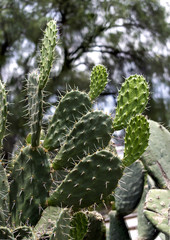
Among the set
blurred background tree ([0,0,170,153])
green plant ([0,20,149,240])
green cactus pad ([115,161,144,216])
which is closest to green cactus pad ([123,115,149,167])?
green plant ([0,20,149,240])

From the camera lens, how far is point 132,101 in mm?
1237

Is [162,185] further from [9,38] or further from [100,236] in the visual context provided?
[9,38]

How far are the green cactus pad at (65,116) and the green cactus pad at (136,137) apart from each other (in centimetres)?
24

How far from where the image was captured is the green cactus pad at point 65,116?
47.0 inches

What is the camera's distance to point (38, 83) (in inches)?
40.8

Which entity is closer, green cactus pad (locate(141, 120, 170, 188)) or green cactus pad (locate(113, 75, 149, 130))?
green cactus pad (locate(113, 75, 149, 130))

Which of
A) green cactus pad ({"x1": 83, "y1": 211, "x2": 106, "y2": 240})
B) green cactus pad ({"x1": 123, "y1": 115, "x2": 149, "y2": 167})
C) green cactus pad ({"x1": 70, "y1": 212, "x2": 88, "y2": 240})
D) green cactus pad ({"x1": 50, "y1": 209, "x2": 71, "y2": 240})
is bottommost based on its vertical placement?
green cactus pad ({"x1": 83, "y1": 211, "x2": 106, "y2": 240})

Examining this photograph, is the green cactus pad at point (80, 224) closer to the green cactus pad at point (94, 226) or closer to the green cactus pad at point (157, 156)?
the green cactus pad at point (94, 226)

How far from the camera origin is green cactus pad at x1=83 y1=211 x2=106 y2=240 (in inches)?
58.3

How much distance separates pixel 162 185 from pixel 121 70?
5.69 meters

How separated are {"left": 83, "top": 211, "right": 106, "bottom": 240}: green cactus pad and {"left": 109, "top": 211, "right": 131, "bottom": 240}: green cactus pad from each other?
17 cm

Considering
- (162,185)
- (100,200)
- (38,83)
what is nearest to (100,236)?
(162,185)

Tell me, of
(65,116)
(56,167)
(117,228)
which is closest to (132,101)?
(65,116)

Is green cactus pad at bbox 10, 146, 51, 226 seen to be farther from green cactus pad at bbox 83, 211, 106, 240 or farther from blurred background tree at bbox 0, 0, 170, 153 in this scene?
blurred background tree at bbox 0, 0, 170, 153
